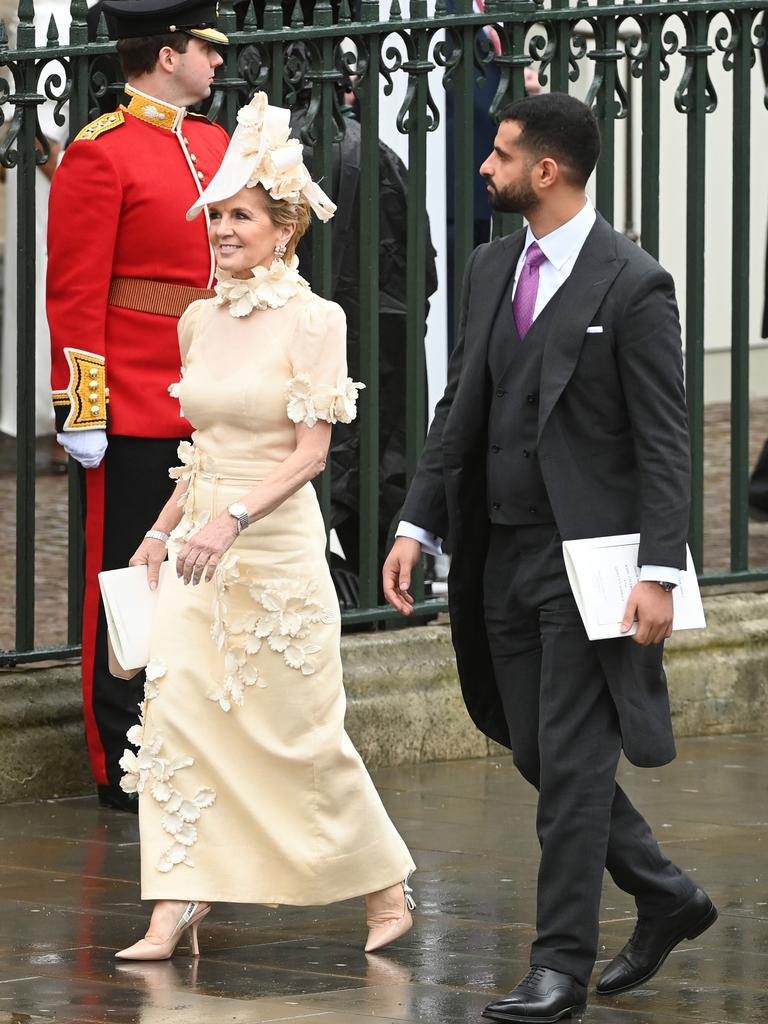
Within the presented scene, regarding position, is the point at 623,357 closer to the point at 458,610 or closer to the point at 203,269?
the point at 458,610

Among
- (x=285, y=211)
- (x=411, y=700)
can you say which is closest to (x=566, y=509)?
(x=285, y=211)

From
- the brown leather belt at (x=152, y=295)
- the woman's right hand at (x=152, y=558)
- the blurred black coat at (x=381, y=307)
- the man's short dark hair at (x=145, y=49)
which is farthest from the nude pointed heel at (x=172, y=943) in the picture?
the blurred black coat at (x=381, y=307)

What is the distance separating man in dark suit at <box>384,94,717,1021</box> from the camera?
5.25 metres

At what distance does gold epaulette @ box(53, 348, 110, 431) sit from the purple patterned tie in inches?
77.4

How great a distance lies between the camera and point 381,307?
8.55 m

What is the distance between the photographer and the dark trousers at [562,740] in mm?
5262

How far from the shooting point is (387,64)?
8.04 meters

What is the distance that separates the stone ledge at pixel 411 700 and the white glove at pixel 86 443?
0.78m

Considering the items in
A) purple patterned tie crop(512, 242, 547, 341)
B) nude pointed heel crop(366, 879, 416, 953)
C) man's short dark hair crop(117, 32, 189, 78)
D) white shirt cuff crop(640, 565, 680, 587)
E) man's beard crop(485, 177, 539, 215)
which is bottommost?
nude pointed heel crop(366, 879, 416, 953)

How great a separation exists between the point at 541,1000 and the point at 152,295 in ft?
8.97

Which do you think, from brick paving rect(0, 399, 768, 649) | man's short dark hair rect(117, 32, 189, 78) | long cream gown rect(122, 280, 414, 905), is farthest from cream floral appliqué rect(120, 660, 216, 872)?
brick paving rect(0, 399, 768, 649)

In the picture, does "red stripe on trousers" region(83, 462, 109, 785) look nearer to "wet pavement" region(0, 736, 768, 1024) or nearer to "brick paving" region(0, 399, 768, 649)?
"wet pavement" region(0, 736, 768, 1024)

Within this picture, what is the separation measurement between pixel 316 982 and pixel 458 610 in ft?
2.80

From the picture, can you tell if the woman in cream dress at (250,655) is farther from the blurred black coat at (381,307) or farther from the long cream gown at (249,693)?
the blurred black coat at (381,307)
